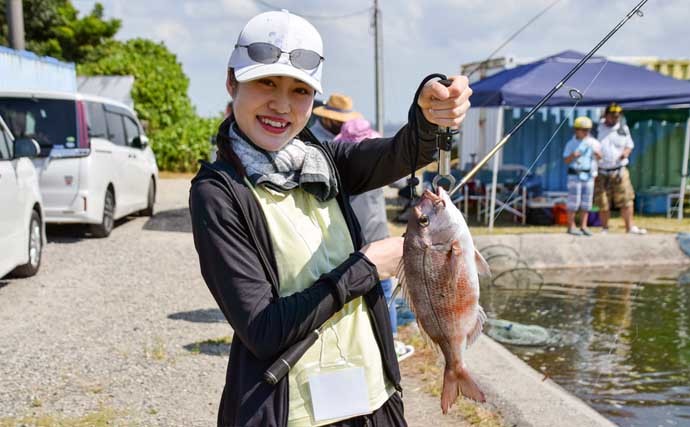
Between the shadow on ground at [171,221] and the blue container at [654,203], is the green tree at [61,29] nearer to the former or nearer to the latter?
the shadow on ground at [171,221]

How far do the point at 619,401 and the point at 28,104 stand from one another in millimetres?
8837

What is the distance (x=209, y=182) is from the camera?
6.72 ft

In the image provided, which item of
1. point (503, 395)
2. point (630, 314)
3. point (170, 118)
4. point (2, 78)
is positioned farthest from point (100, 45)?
point (503, 395)

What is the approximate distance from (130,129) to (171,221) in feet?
5.99

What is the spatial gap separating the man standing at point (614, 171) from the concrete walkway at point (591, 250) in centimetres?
100

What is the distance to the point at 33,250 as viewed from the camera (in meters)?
9.13

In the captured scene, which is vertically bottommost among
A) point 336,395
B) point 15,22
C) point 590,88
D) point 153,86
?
point 336,395

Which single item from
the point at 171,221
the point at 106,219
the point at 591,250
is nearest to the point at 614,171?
the point at 591,250

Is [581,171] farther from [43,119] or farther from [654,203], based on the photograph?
[43,119]

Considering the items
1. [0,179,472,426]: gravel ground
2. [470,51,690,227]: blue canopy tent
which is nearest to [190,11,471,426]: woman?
[0,179,472,426]: gravel ground

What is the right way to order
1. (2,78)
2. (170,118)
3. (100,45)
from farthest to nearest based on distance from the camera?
1. (100,45)
2. (170,118)
3. (2,78)

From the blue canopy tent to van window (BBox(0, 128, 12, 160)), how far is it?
7.53 meters

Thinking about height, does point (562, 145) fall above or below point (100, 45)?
below

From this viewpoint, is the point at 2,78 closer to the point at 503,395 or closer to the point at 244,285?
the point at 503,395
